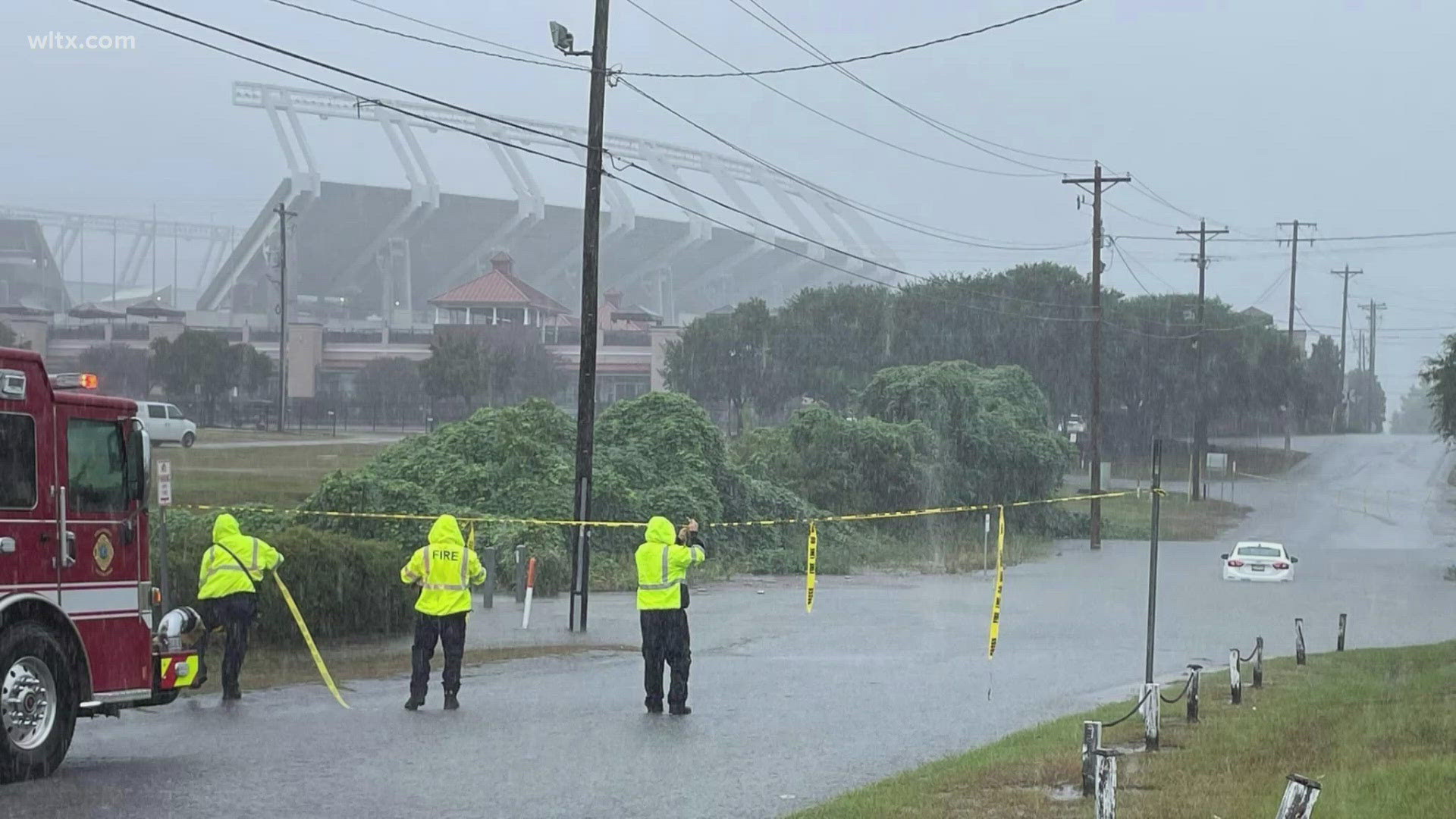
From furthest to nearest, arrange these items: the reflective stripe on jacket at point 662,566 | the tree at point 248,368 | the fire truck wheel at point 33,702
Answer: the tree at point 248,368
the reflective stripe on jacket at point 662,566
the fire truck wheel at point 33,702

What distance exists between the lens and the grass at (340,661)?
632 inches

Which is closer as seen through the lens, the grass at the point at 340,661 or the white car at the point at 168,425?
the grass at the point at 340,661

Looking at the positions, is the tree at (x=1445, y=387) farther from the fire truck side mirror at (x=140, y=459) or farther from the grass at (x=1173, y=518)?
the fire truck side mirror at (x=140, y=459)

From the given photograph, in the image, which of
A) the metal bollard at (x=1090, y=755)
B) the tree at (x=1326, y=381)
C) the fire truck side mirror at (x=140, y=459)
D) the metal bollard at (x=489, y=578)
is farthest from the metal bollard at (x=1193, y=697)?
the tree at (x=1326, y=381)

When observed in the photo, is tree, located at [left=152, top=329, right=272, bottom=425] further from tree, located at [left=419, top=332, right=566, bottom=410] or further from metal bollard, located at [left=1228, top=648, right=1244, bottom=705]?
metal bollard, located at [left=1228, top=648, right=1244, bottom=705]

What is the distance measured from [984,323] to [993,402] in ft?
108

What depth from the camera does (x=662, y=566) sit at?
45.9 feet

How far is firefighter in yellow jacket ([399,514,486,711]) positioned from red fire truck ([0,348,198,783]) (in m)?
2.47

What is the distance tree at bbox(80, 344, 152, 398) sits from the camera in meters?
66.4

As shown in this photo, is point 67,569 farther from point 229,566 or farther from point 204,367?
point 204,367

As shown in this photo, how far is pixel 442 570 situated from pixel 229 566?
1926mm

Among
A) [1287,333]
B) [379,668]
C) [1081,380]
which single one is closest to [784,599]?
[379,668]

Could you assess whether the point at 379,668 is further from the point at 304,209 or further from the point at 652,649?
the point at 304,209

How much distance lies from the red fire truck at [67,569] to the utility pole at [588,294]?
423 inches
